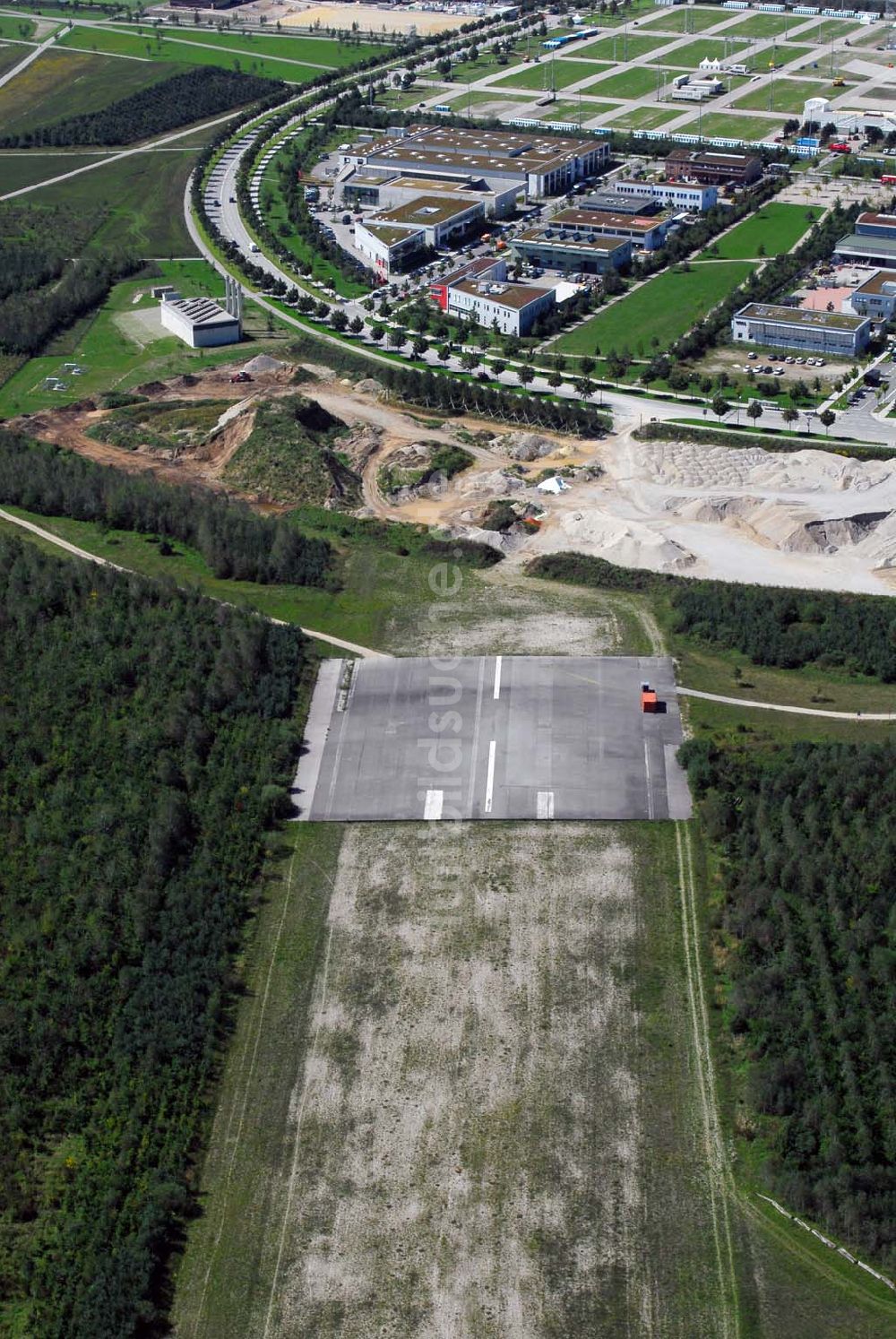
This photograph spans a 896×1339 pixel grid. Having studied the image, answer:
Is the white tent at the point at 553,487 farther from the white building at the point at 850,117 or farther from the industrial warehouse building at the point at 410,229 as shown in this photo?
the white building at the point at 850,117

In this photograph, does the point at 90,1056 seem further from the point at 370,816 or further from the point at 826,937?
the point at 826,937

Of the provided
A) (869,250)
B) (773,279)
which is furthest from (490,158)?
(869,250)

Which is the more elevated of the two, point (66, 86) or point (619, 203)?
point (66, 86)

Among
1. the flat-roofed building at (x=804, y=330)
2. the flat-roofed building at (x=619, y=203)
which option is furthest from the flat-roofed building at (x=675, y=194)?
the flat-roofed building at (x=804, y=330)

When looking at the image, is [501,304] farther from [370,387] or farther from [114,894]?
[114,894]

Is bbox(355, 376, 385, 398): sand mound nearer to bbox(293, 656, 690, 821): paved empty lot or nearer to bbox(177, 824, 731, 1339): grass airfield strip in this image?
bbox(293, 656, 690, 821): paved empty lot

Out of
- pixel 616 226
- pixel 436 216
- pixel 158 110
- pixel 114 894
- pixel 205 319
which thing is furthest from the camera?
pixel 158 110

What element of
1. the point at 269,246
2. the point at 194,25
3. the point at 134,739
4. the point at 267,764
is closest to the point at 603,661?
the point at 267,764

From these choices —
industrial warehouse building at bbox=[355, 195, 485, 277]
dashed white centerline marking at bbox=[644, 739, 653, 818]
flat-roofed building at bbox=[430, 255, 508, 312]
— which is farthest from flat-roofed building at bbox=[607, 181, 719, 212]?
dashed white centerline marking at bbox=[644, 739, 653, 818]
